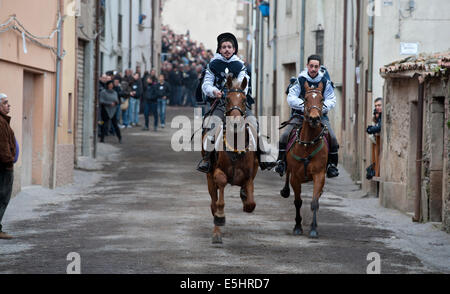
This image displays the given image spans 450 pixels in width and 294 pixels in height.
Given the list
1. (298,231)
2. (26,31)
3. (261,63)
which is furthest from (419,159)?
(261,63)

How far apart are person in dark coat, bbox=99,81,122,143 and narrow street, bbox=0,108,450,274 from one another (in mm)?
8009

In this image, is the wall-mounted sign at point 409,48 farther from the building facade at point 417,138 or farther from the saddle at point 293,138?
the saddle at point 293,138

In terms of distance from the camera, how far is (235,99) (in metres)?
11.2

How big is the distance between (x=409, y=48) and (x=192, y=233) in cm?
925

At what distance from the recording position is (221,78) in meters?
12.4

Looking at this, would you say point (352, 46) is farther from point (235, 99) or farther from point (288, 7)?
point (235, 99)

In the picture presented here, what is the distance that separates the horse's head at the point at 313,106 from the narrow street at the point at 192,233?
168 cm

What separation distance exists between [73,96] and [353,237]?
10.4 m

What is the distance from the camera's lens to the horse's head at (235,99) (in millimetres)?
11125
